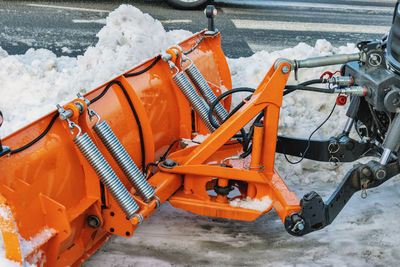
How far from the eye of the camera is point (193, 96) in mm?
3547

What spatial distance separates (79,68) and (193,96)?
1853 millimetres

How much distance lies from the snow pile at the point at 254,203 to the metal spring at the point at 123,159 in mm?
608

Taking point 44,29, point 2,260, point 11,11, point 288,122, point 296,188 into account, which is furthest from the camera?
point 11,11

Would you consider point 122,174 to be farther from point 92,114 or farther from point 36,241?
point 36,241

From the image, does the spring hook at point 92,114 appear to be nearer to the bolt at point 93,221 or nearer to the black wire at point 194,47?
the bolt at point 93,221

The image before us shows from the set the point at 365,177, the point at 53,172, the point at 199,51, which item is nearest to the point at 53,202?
the point at 53,172

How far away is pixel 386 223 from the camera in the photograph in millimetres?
3590

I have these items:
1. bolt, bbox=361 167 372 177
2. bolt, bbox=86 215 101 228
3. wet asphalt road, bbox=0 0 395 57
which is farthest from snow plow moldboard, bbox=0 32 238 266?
wet asphalt road, bbox=0 0 395 57

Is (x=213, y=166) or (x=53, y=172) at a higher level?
(x=53, y=172)

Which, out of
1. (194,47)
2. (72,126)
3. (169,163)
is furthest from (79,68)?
(72,126)

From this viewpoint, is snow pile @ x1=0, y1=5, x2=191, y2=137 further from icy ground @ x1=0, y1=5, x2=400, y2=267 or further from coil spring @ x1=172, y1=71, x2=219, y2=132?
coil spring @ x1=172, y1=71, x2=219, y2=132

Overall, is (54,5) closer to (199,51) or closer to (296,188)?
(199,51)

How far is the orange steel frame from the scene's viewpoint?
8.09ft

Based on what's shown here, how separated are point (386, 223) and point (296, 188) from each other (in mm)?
761
